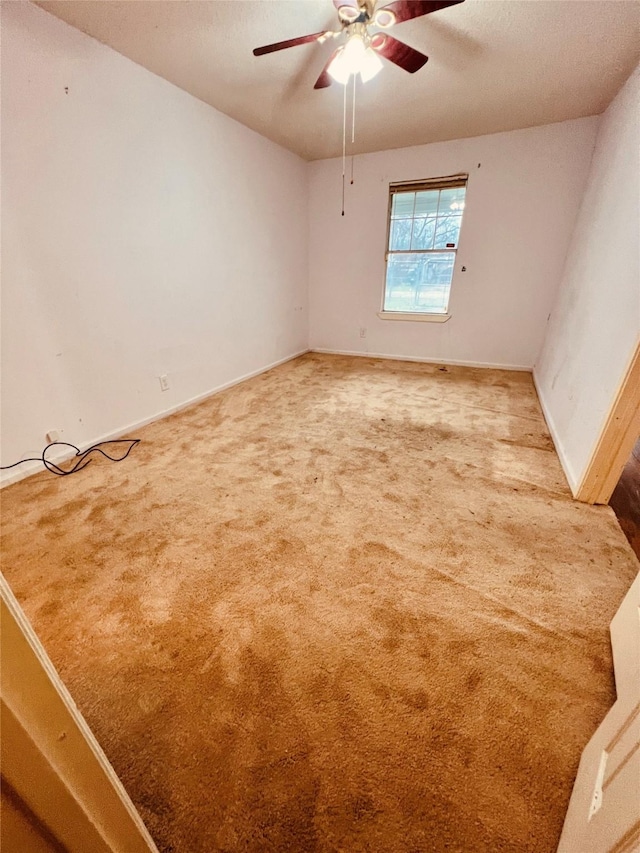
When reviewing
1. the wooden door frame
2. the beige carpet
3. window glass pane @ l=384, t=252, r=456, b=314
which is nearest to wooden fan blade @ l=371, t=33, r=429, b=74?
the wooden door frame

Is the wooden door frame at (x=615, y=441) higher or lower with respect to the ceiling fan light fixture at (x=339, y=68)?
lower

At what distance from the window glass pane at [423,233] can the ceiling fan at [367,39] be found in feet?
7.65

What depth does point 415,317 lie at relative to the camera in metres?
4.32

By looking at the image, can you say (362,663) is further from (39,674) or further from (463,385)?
(463,385)

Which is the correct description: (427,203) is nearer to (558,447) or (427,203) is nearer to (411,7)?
(411,7)

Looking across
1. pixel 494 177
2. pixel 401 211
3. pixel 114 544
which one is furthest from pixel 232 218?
pixel 114 544

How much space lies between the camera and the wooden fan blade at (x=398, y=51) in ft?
5.34

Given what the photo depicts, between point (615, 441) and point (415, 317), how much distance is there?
305 centimetres

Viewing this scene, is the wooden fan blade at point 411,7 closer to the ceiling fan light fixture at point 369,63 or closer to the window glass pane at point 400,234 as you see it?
the ceiling fan light fixture at point 369,63

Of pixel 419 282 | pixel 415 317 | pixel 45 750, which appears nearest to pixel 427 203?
pixel 419 282

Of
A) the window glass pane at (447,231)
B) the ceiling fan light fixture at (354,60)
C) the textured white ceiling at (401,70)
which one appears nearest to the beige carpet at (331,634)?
the ceiling fan light fixture at (354,60)

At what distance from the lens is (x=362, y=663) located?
43.1 inches

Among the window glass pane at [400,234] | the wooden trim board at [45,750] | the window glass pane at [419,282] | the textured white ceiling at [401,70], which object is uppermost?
the textured white ceiling at [401,70]

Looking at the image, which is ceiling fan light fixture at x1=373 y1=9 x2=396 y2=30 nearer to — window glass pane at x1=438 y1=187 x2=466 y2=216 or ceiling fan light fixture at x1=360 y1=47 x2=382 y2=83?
ceiling fan light fixture at x1=360 y1=47 x2=382 y2=83
